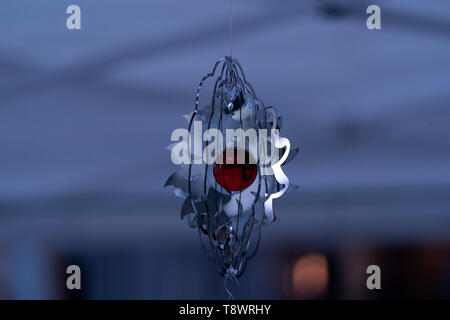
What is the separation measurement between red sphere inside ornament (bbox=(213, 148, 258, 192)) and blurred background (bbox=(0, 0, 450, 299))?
128cm

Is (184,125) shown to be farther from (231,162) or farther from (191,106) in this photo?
(231,162)

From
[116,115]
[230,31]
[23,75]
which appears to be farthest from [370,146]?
[23,75]

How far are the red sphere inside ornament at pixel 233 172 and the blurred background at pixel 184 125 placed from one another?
4.20 ft

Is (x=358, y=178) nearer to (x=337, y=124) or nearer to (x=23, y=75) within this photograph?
(x=337, y=124)

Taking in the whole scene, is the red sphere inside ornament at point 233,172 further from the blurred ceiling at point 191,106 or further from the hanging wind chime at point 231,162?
the blurred ceiling at point 191,106

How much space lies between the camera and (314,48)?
2.34 metres

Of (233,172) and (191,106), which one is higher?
(191,106)

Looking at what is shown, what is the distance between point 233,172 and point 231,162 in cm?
2

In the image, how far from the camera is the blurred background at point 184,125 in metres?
2.30

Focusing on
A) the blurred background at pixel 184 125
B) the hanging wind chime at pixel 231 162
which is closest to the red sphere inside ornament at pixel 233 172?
the hanging wind chime at pixel 231 162

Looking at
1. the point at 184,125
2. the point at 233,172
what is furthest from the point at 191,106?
the point at 233,172

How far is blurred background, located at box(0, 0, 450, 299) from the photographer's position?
2.30 metres

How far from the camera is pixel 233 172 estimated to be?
102 cm

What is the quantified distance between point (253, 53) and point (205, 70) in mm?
194
